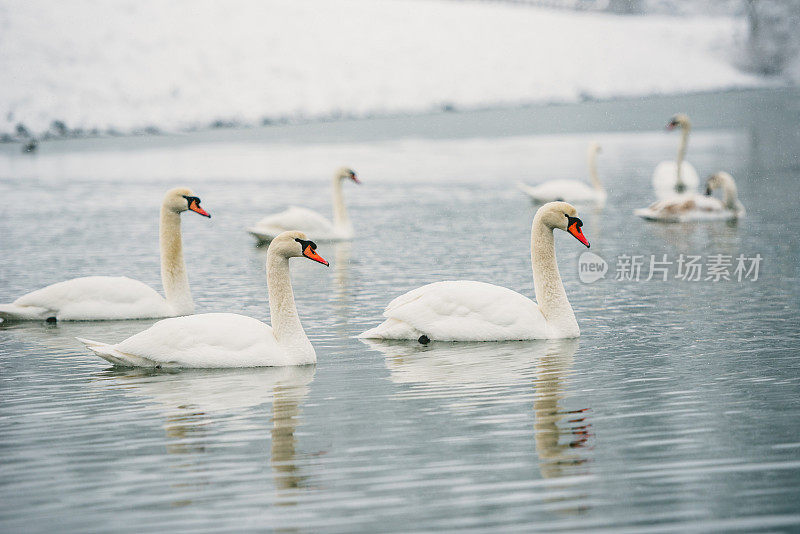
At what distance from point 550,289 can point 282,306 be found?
2015 millimetres

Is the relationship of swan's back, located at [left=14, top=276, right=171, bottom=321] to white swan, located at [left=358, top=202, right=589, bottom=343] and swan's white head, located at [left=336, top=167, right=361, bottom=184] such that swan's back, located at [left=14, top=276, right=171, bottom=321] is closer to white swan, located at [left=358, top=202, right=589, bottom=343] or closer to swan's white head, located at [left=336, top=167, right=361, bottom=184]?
white swan, located at [left=358, top=202, right=589, bottom=343]

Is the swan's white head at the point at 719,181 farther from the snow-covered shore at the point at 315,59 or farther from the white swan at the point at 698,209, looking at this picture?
the snow-covered shore at the point at 315,59

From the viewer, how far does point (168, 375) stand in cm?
793

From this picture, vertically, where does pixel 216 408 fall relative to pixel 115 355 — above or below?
below

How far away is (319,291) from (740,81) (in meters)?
35.9

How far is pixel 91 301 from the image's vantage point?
33.1ft

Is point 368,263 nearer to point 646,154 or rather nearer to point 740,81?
point 646,154

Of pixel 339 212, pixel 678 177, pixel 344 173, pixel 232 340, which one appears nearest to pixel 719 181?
pixel 678 177

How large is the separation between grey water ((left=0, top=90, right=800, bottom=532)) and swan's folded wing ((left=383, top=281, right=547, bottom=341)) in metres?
0.11

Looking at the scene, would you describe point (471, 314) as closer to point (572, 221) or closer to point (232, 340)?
point (572, 221)

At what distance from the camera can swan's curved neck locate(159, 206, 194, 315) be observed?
1027 cm

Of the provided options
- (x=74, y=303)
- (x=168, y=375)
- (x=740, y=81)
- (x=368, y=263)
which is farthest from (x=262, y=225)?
(x=740, y=81)

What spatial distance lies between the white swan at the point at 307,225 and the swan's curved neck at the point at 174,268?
4.64 meters

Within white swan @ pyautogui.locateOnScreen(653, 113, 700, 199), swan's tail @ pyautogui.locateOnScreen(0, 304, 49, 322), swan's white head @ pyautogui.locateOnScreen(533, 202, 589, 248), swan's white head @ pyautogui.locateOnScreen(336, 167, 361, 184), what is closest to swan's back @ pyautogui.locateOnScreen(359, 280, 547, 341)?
swan's white head @ pyautogui.locateOnScreen(533, 202, 589, 248)
